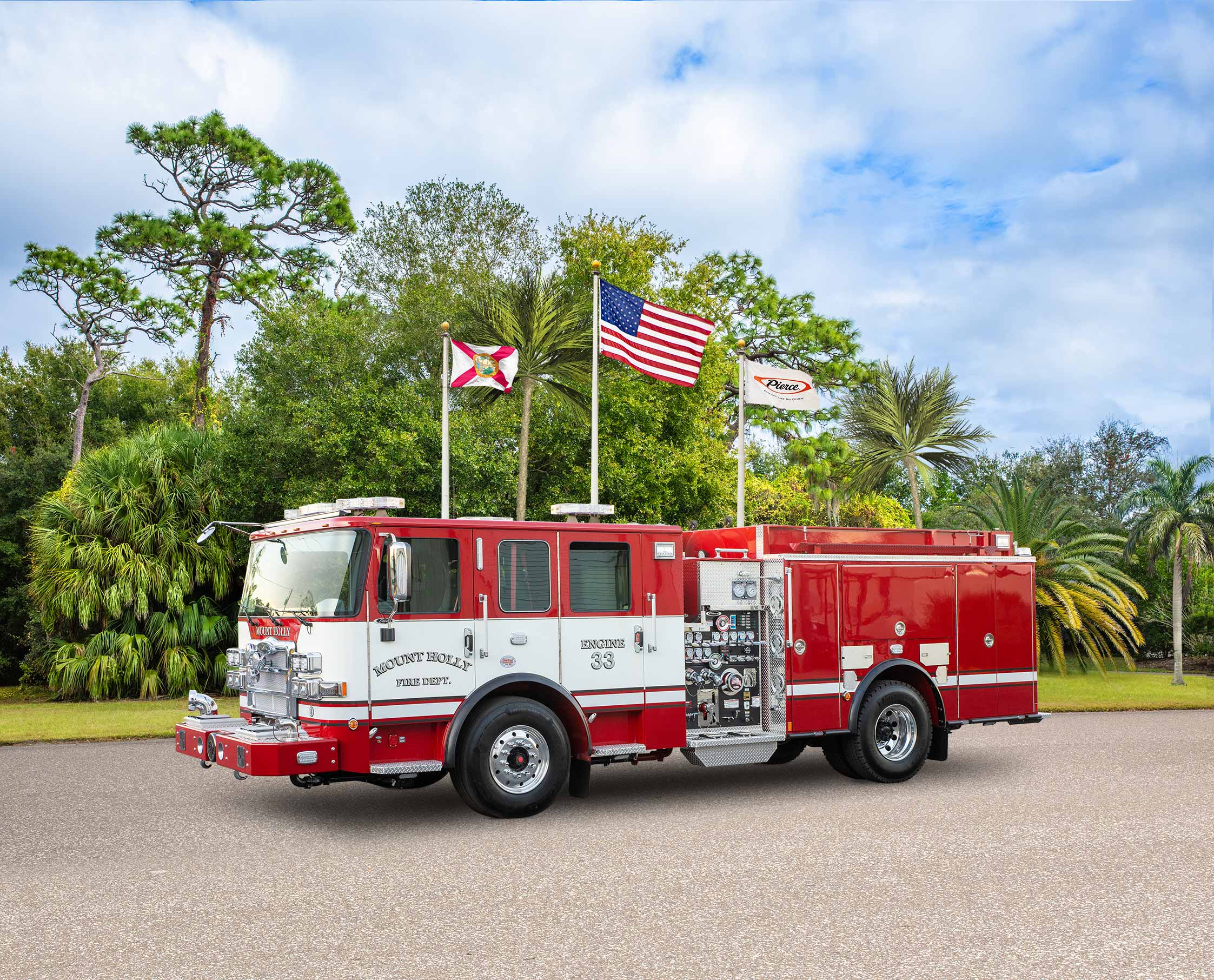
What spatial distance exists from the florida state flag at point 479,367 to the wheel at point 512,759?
690cm

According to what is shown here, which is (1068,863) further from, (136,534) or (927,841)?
(136,534)

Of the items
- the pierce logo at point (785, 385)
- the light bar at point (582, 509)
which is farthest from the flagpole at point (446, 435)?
the pierce logo at point (785, 385)

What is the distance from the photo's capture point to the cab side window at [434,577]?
9195mm

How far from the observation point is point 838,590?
11.3 meters

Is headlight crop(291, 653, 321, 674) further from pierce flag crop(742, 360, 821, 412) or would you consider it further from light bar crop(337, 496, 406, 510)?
pierce flag crop(742, 360, 821, 412)

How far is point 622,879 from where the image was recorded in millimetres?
7406

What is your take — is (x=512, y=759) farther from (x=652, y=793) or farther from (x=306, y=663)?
(x=652, y=793)

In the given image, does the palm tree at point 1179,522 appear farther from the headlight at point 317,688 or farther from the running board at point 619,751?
the headlight at point 317,688

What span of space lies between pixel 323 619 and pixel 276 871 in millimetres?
2096

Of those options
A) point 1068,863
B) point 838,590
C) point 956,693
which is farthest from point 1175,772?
point 1068,863

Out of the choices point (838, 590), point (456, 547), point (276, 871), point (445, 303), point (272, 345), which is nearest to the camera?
point (276, 871)

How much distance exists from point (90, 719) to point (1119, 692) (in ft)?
61.0

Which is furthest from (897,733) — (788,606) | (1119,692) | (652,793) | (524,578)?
(1119,692)

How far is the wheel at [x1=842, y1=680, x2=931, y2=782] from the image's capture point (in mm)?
11242
